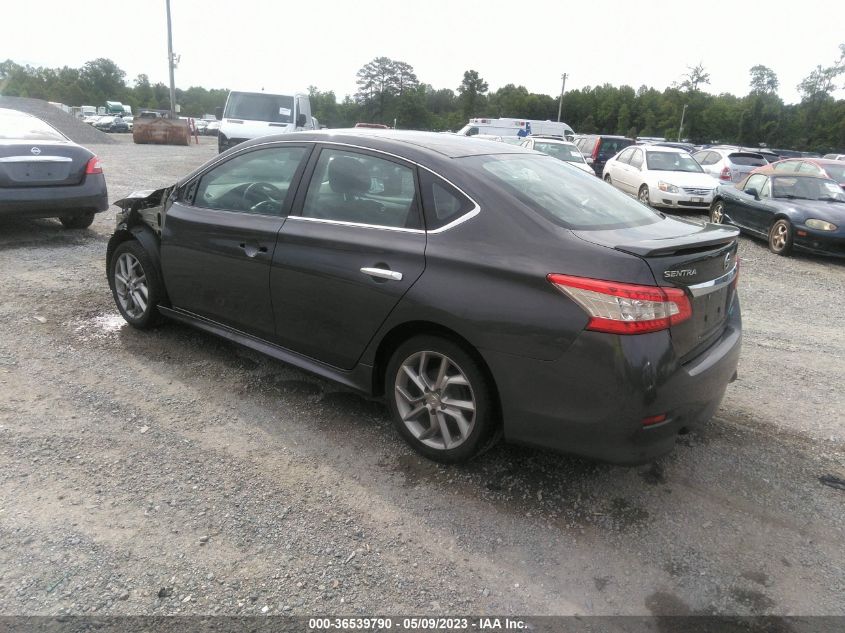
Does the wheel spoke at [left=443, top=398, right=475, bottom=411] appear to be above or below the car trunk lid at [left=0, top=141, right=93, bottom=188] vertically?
below

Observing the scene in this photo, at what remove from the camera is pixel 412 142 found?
3.59 metres

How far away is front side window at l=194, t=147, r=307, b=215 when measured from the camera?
3.88m

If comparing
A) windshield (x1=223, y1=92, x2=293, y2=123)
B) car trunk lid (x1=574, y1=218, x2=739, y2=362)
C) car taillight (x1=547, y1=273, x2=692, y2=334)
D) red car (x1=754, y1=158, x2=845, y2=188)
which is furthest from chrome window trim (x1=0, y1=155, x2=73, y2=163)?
red car (x1=754, y1=158, x2=845, y2=188)

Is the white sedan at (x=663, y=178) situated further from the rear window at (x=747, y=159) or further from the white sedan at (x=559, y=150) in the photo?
the rear window at (x=747, y=159)

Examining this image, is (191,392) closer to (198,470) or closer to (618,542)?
(198,470)

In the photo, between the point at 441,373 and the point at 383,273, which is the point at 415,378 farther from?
the point at 383,273

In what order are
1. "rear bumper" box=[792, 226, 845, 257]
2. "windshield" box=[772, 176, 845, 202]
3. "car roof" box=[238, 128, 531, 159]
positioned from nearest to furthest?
1. "car roof" box=[238, 128, 531, 159]
2. "rear bumper" box=[792, 226, 845, 257]
3. "windshield" box=[772, 176, 845, 202]

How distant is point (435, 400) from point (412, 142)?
147cm

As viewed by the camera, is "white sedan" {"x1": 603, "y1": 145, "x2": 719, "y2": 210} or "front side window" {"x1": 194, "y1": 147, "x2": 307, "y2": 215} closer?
"front side window" {"x1": 194, "y1": 147, "x2": 307, "y2": 215}

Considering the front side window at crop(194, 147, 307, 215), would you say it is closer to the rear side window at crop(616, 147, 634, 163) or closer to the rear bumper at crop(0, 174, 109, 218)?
the rear bumper at crop(0, 174, 109, 218)

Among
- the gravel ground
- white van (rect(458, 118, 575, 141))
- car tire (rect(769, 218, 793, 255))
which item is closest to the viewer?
the gravel ground

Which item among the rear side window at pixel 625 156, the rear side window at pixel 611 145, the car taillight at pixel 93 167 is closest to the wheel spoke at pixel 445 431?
the car taillight at pixel 93 167

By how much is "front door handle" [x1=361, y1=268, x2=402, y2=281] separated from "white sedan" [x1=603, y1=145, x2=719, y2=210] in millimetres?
10149

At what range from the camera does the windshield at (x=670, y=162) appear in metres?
14.2
